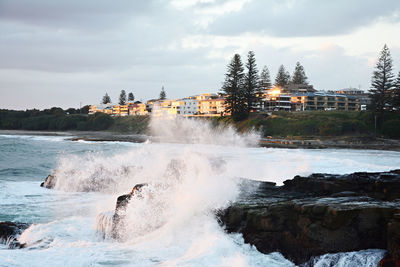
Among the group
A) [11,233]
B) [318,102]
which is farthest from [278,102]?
[11,233]

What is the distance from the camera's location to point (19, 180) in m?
24.0

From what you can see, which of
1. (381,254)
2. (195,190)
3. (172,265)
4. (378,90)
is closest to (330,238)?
(381,254)

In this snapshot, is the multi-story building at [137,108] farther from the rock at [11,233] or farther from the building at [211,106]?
the rock at [11,233]

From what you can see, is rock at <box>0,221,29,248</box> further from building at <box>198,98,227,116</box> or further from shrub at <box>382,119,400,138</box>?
building at <box>198,98,227,116</box>

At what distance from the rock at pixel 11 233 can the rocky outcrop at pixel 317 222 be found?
6.57m

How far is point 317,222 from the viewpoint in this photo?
9500 mm

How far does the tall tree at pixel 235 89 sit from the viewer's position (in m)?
81.1

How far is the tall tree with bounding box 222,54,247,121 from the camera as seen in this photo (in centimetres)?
8112

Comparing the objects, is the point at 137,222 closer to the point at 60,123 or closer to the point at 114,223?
the point at 114,223

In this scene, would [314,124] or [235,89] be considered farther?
[235,89]

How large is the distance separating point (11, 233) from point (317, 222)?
31.8ft

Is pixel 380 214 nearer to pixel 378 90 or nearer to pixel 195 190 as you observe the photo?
pixel 195 190

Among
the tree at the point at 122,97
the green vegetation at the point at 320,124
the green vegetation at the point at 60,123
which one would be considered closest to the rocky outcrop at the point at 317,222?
the green vegetation at the point at 320,124

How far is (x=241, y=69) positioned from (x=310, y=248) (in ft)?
257
